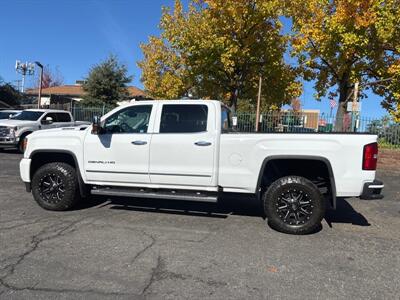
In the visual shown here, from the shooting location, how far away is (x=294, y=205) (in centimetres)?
618

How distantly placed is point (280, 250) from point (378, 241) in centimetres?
164

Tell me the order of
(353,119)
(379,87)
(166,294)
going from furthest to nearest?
(379,87) → (353,119) → (166,294)

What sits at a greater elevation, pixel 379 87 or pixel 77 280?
pixel 379 87

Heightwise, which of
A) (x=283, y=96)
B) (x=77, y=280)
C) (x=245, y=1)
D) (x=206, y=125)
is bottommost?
(x=77, y=280)

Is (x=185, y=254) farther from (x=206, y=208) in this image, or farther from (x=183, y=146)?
(x=206, y=208)

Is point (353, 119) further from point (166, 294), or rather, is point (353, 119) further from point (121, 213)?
point (166, 294)

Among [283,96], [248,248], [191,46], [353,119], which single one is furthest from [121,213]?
[283,96]

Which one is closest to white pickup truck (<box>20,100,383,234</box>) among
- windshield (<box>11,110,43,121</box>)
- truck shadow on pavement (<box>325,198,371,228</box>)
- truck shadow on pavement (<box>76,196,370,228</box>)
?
truck shadow on pavement (<box>76,196,370,228</box>)

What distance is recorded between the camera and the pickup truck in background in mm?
16578

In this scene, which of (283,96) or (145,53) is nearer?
(283,96)

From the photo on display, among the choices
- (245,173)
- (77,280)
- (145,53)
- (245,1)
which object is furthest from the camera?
(145,53)

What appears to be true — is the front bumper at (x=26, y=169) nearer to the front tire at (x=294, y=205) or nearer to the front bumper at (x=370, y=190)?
the front tire at (x=294, y=205)

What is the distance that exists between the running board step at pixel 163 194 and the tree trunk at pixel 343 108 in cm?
1210

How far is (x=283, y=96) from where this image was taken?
22.2 m
